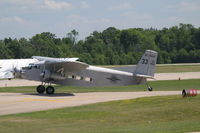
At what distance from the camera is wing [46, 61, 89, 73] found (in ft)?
111

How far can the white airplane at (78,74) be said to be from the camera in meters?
34.5

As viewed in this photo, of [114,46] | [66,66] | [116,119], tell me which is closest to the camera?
[116,119]

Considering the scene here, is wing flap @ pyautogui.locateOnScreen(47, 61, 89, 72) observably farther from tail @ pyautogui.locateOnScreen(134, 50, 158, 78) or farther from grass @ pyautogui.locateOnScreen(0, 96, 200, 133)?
grass @ pyautogui.locateOnScreen(0, 96, 200, 133)

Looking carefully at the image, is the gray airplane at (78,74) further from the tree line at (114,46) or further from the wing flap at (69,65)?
the tree line at (114,46)

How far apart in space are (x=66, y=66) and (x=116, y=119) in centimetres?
1415

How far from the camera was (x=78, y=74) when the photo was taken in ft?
117

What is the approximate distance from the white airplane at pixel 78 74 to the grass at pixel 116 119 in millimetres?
8503

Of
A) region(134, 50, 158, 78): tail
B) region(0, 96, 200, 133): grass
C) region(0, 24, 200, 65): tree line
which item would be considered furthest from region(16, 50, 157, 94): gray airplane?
region(0, 24, 200, 65): tree line

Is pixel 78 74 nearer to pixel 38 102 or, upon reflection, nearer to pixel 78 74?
pixel 78 74

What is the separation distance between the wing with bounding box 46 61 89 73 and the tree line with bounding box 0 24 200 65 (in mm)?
69835

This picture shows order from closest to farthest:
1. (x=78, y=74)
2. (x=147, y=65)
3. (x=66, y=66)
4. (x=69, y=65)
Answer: (x=69, y=65)
(x=66, y=66)
(x=78, y=74)
(x=147, y=65)

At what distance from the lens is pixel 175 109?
74.8 feet

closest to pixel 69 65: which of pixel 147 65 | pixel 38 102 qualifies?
pixel 38 102

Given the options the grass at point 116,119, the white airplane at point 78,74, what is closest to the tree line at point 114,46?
the white airplane at point 78,74
